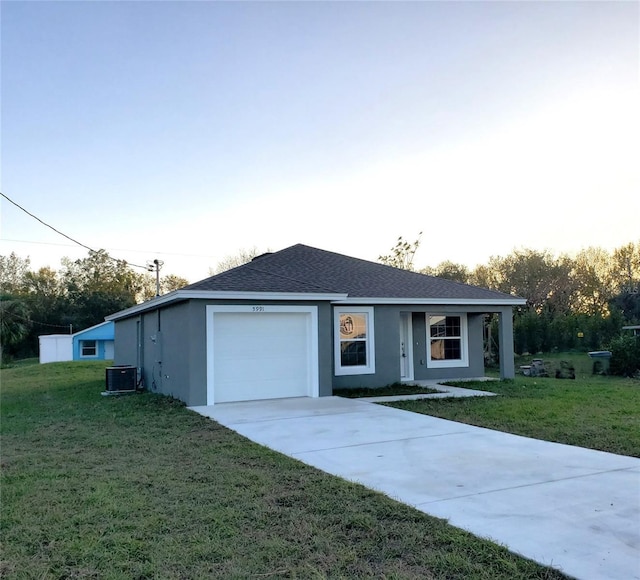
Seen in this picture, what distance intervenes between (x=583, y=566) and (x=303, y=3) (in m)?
11.5

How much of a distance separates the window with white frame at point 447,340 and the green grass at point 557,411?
1295 mm

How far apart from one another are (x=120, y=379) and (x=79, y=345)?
25.2 m

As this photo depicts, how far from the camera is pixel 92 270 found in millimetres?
52719

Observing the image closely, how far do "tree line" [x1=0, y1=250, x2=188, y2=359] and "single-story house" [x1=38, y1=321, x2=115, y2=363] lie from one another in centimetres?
390

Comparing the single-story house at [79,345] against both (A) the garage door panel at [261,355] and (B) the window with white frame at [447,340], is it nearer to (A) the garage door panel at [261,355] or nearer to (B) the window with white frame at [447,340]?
(B) the window with white frame at [447,340]

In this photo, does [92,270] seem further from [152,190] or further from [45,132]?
[45,132]

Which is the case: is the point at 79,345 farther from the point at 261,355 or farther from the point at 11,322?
the point at 261,355

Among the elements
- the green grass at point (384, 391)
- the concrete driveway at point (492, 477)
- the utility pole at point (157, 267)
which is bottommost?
the green grass at point (384, 391)

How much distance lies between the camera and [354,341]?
46.3 ft

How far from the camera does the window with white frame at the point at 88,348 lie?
121ft

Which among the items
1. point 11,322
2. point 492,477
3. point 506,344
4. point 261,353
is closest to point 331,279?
point 261,353

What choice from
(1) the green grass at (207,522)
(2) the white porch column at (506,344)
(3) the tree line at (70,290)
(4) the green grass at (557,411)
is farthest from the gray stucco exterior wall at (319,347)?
(3) the tree line at (70,290)

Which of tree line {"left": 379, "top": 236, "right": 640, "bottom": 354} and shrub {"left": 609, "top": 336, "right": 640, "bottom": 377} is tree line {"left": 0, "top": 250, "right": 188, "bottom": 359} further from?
shrub {"left": 609, "top": 336, "right": 640, "bottom": 377}

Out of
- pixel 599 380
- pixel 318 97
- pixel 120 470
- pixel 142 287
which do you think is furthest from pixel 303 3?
pixel 142 287
